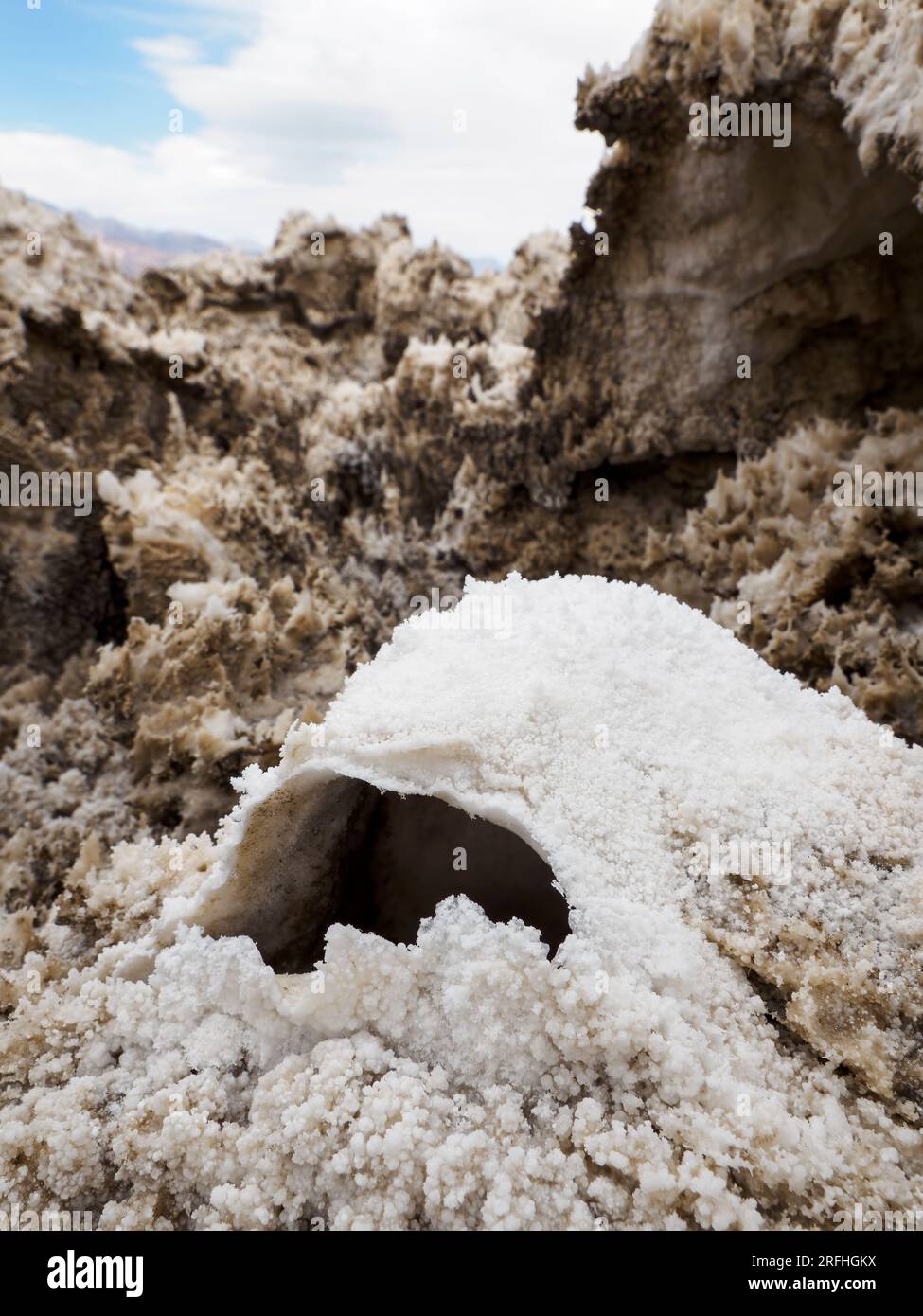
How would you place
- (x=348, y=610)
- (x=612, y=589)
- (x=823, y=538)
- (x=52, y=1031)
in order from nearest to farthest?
(x=52, y=1031), (x=612, y=589), (x=823, y=538), (x=348, y=610)

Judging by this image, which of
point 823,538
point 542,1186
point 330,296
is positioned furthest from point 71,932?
point 330,296

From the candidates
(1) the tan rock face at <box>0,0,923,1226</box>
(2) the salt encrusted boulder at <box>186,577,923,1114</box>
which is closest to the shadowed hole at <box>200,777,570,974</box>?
(2) the salt encrusted boulder at <box>186,577,923,1114</box>

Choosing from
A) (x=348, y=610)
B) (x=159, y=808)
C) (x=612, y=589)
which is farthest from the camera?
(x=348, y=610)

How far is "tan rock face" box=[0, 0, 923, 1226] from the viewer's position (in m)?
1.55

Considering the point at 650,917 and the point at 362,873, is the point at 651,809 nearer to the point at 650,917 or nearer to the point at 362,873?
the point at 650,917

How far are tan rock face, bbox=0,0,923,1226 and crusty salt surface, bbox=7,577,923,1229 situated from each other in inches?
0.6

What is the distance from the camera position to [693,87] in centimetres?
312

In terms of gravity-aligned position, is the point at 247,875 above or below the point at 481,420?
below

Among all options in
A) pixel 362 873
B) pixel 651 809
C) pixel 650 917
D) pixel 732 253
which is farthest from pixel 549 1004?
pixel 732 253

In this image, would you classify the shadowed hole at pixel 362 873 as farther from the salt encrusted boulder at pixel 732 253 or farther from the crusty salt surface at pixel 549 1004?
the salt encrusted boulder at pixel 732 253

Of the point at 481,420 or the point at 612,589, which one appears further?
the point at 481,420
